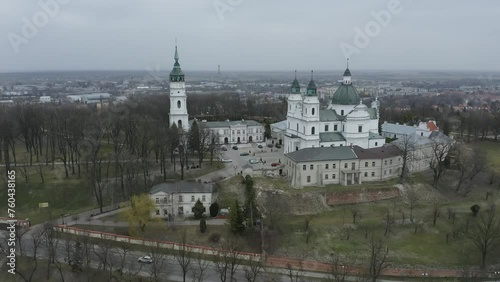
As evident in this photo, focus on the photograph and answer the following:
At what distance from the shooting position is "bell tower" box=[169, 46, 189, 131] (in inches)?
2645

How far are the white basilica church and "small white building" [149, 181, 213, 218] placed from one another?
18.1 m

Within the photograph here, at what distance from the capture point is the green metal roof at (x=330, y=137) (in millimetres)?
55750

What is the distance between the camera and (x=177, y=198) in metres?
42.0

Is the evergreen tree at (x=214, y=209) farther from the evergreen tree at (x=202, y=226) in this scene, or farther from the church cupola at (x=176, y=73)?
the church cupola at (x=176, y=73)

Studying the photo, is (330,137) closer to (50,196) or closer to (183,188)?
(183,188)

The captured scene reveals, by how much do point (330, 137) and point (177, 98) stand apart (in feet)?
82.1

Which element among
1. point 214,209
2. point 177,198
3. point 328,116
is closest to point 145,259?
point 177,198

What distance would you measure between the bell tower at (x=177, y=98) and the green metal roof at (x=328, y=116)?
21639 mm

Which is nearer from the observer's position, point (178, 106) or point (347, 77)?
point (347, 77)

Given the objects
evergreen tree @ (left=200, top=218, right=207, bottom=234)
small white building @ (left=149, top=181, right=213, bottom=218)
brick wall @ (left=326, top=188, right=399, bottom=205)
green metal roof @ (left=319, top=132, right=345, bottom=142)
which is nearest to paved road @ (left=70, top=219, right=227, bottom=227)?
evergreen tree @ (left=200, top=218, right=207, bottom=234)

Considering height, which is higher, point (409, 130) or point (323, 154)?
point (409, 130)

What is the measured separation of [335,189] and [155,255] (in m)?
21.0

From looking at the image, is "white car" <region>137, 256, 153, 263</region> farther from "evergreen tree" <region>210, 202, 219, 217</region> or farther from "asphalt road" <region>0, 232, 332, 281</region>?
"evergreen tree" <region>210, 202, 219, 217</region>

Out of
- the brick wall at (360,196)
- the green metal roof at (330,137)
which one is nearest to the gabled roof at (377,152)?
the brick wall at (360,196)
